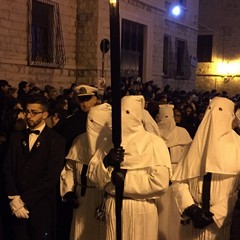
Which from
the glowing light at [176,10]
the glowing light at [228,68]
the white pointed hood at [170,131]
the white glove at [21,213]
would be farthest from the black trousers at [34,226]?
the glowing light at [228,68]

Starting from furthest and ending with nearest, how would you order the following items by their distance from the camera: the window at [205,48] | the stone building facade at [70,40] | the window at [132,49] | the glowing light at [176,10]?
the window at [205,48] → the glowing light at [176,10] → the window at [132,49] → the stone building facade at [70,40]

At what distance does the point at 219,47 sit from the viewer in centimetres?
3009

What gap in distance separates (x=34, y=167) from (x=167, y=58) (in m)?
19.0

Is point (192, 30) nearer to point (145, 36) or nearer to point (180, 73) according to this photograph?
point (180, 73)

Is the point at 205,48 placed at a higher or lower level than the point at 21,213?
higher

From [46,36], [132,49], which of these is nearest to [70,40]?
[46,36]

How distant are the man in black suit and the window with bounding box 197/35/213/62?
88.7ft

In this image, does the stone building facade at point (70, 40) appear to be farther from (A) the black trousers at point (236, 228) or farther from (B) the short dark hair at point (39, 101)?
(A) the black trousers at point (236, 228)

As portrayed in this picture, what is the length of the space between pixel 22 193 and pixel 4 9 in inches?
369

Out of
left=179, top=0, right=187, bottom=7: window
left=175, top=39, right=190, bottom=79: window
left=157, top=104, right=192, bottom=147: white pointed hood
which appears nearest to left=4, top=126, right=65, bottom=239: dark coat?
left=157, top=104, right=192, bottom=147: white pointed hood

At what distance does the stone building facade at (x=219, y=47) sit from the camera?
29578 millimetres

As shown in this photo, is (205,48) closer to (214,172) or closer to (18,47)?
(18,47)

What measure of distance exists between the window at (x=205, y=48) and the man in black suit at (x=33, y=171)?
27.0 m

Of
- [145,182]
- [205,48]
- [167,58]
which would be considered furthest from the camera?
[205,48]
